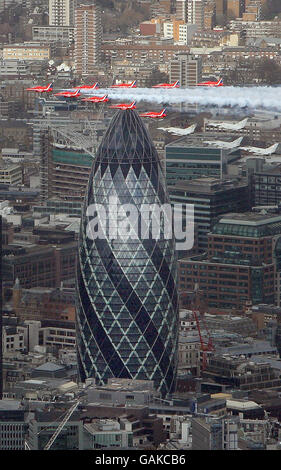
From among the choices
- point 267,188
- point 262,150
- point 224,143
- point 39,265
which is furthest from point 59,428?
point 262,150

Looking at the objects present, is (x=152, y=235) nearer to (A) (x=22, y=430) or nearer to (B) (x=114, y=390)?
(B) (x=114, y=390)

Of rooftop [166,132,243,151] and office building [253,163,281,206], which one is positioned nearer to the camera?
office building [253,163,281,206]

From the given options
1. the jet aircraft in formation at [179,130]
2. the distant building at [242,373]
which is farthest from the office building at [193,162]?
the distant building at [242,373]

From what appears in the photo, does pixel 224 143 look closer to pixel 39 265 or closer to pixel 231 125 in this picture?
pixel 231 125

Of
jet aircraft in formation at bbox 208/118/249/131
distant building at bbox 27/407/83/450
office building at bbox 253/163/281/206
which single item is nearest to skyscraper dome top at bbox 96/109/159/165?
distant building at bbox 27/407/83/450

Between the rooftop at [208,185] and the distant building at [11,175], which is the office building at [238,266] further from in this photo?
the distant building at [11,175]

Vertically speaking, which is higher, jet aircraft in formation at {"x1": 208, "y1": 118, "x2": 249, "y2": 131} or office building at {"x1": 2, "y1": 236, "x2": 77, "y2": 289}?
jet aircraft in formation at {"x1": 208, "y1": 118, "x2": 249, "y2": 131}

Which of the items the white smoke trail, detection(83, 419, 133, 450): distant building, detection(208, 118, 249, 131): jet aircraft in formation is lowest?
detection(208, 118, 249, 131): jet aircraft in formation

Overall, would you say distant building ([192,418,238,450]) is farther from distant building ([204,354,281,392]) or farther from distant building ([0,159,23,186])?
distant building ([0,159,23,186])
